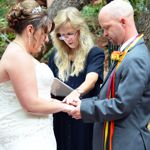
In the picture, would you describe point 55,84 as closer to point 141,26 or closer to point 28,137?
point 28,137

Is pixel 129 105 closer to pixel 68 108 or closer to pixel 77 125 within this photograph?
pixel 68 108

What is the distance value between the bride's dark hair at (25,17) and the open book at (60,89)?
69 centimetres

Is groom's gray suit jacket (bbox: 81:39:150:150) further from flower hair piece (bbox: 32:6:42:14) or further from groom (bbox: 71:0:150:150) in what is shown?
flower hair piece (bbox: 32:6:42:14)

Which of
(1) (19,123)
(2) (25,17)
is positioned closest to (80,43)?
(2) (25,17)

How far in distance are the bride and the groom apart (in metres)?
0.30

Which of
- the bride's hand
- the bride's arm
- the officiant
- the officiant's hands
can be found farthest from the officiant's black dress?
the bride's arm

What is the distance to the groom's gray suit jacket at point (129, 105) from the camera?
104 inches

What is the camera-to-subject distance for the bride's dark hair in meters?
2.80

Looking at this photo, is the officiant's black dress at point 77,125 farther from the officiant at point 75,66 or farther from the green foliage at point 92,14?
the green foliage at point 92,14

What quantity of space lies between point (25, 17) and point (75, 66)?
3.26ft

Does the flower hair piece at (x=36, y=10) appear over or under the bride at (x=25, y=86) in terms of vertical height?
over

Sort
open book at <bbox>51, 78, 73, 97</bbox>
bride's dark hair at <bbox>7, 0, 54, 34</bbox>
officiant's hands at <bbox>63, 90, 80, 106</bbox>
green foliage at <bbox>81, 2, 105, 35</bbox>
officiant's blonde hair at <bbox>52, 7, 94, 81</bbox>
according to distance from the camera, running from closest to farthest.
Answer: bride's dark hair at <bbox>7, 0, 54, 34</bbox>, officiant's hands at <bbox>63, 90, 80, 106</bbox>, open book at <bbox>51, 78, 73, 97</bbox>, officiant's blonde hair at <bbox>52, 7, 94, 81</bbox>, green foliage at <bbox>81, 2, 105, 35</bbox>

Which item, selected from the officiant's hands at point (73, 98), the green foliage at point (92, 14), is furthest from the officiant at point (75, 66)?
the green foliage at point (92, 14)

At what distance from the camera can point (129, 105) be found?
2.66 meters
